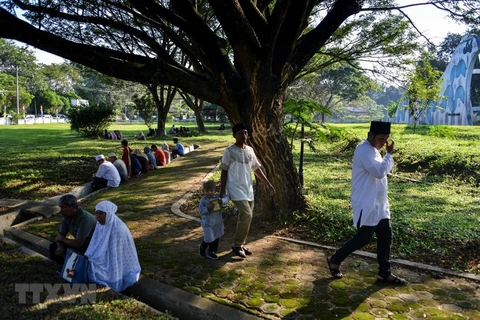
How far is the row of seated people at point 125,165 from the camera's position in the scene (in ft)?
31.2

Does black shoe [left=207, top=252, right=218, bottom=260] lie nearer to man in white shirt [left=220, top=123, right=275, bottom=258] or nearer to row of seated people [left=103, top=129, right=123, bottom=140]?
man in white shirt [left=220, top=123, right=275, bottom=258]

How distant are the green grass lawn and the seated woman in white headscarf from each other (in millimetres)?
2737

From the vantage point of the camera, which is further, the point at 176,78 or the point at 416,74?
the point at 416,74

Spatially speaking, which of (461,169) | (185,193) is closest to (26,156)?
(185,193)

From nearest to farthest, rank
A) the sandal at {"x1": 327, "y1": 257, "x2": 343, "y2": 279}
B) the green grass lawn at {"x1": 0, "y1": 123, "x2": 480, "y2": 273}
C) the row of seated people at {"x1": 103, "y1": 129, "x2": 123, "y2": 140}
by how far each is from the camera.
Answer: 1. the sandal at {"x1": 327, "y1": 257, "x2": 343, "y2": 279}
2. the green grass lawn at {"x1": 0, "y1": 123, "x2": 480, "y2": 273}
3. the row of seated people at {"x1": 103, "y1": 129, "x2": 123, "y2": 140}

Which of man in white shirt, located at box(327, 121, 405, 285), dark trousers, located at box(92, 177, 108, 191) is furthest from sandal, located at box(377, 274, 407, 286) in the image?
dark trousers, located at box(92, 177, 108, 191)

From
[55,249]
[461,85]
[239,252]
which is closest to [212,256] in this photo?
[239,252]

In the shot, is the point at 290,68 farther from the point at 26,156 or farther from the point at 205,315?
the point at 26,156

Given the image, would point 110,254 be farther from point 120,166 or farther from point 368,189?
point 120,166

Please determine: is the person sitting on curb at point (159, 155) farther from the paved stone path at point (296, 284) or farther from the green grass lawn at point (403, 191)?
the paved stone path at point (296, 284)

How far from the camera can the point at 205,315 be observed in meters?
3.37

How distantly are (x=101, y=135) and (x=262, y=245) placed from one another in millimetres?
20973

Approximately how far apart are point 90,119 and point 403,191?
19290 millimetres

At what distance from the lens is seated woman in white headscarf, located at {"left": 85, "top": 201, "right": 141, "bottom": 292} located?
3.91 meters
